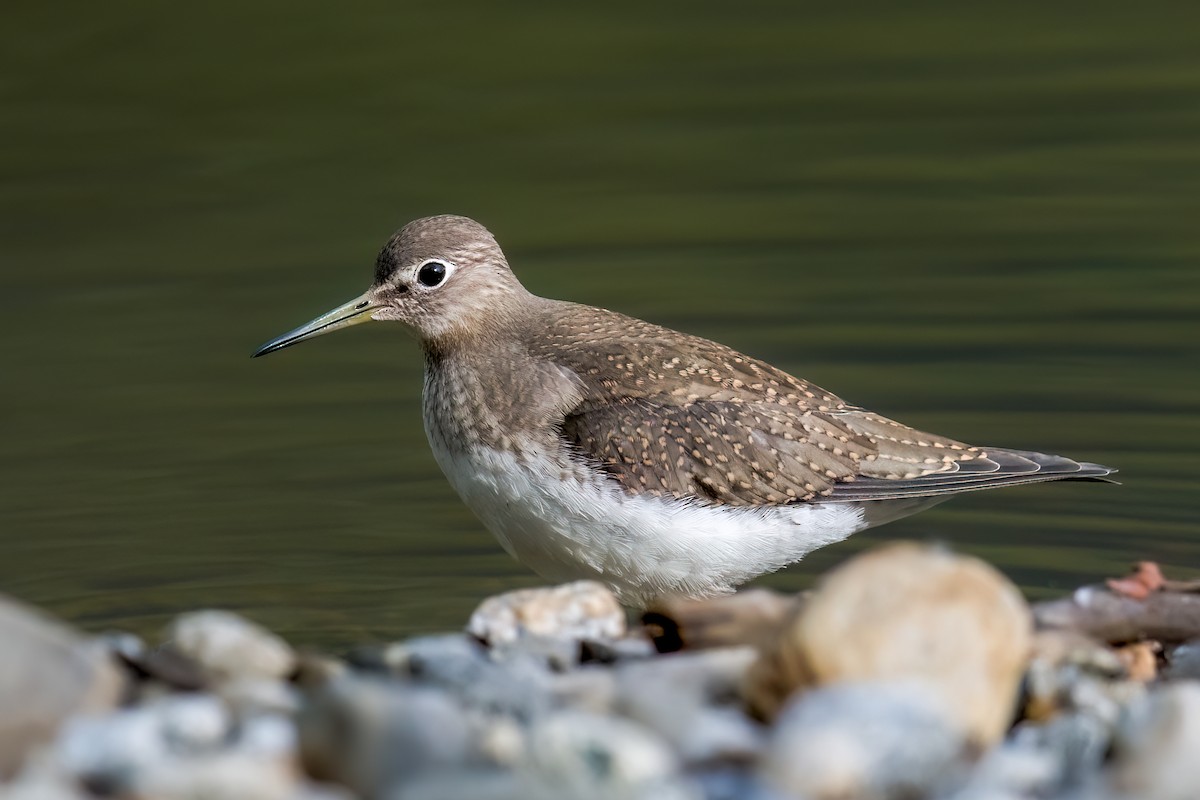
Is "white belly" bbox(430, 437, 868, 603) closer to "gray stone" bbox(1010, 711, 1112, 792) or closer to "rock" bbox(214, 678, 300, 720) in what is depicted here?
"rock" bbox(214, 678, 300, 720)

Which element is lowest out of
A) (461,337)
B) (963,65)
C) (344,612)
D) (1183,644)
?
(344,612)

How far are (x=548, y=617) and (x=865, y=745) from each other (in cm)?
155

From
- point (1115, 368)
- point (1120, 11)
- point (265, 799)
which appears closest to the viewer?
point (265, 799)

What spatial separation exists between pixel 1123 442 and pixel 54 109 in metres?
9.17

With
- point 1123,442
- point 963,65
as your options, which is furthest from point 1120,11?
point 1123,442

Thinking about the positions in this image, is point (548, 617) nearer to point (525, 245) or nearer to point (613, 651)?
point (613, 651)

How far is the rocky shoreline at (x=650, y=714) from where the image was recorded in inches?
157

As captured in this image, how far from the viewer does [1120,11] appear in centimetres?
1577

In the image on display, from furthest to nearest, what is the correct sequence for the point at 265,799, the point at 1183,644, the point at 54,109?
the point at 54,109 < the point at 1183,644 < the point at 265,799

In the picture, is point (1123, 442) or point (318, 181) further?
point (318, 181)

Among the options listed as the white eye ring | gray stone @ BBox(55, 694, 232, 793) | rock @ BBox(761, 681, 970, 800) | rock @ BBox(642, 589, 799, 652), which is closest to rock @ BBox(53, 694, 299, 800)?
gray stone @ BBox(55, 694, 232, 793)

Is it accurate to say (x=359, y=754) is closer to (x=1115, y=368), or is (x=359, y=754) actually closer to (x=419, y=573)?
(x=419, y=573)

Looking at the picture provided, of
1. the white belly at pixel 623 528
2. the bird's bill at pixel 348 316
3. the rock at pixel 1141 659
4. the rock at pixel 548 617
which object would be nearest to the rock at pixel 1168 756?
the rock at pixel 1141 659

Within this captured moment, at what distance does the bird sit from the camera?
6.44m
